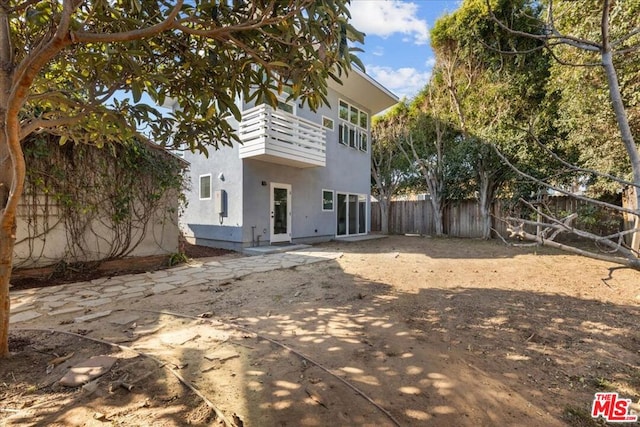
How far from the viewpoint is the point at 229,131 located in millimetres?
3020

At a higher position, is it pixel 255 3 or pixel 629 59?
pixel 629 59

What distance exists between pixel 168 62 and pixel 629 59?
32.1ft

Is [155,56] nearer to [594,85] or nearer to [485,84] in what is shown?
[594,85]

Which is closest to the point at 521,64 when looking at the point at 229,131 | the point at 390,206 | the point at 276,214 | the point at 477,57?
the point at 477,57

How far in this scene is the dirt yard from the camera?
6.34ft

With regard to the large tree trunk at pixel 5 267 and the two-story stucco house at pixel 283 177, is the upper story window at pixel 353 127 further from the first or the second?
the large tree trunk at pixel 5 267

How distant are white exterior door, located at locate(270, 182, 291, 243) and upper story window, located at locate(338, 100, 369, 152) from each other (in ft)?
13.3

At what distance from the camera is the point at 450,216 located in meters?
14.4

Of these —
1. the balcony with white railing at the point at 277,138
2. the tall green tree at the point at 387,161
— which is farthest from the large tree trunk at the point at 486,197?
the balcony with white railing at the point at 277,138

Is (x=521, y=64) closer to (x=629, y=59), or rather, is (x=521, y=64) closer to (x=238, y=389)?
(x=629, y=59)

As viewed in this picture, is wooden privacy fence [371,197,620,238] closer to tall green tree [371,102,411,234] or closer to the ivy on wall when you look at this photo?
tall green tree [371,102,411,234]

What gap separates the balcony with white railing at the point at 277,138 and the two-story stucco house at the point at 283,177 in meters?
0.03

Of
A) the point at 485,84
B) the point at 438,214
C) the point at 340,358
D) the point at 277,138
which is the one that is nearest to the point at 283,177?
the point at 277,138

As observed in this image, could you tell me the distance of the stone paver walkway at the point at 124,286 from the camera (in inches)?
155
